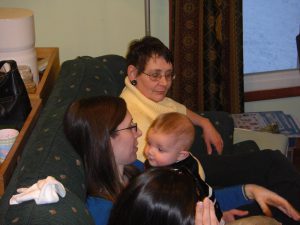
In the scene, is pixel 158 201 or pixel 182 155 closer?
pixel 158 201

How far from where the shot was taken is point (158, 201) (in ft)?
3.38

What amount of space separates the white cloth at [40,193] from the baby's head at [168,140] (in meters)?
0.64

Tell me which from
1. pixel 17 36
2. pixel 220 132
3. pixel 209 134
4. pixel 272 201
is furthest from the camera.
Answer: pixel 220 132

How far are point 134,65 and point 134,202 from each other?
44.9 inches

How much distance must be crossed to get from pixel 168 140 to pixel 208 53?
1.23 m

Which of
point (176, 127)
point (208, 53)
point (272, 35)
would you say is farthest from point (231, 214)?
point (272, 35)

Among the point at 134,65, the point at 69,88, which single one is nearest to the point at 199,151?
the point at 134,65

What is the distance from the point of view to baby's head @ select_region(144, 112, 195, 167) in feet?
5.82

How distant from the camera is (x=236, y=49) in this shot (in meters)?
2.91

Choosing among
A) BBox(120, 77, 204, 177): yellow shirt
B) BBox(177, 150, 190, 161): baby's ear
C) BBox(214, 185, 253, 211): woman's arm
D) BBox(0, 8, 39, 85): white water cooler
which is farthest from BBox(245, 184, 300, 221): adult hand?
BBox(0, 8, 39, 85): white water cooler

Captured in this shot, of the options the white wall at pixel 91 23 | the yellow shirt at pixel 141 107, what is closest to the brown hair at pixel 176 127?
the yellow shirt at pixel 141 107

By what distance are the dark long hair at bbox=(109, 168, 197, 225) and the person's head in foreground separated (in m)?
1.01

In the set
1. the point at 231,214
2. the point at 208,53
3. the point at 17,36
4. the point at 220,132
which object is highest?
the point at 17,36

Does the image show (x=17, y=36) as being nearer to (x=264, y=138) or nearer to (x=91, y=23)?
(x=91, y=23)
